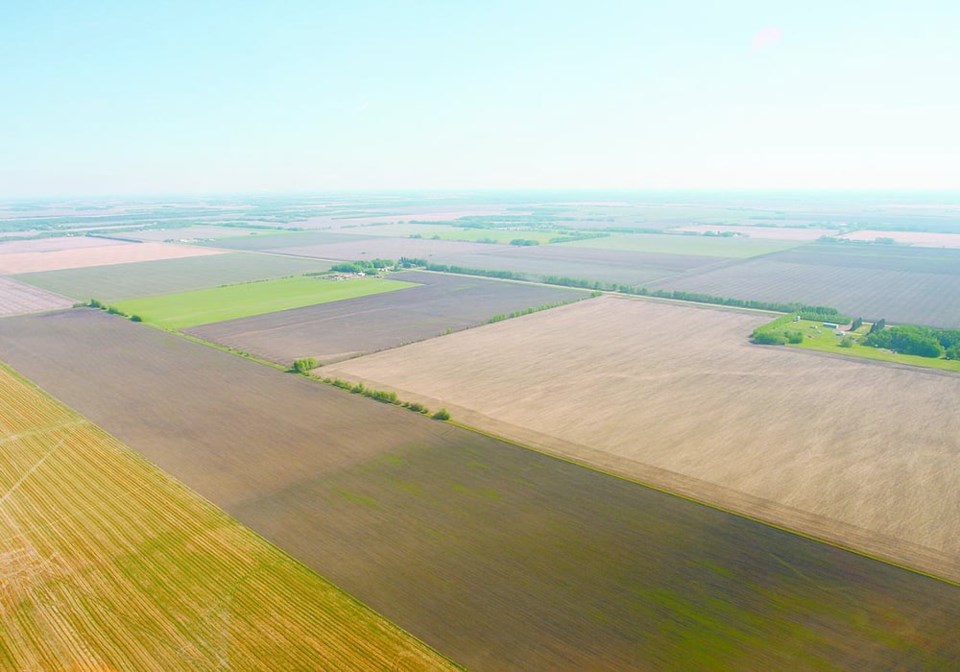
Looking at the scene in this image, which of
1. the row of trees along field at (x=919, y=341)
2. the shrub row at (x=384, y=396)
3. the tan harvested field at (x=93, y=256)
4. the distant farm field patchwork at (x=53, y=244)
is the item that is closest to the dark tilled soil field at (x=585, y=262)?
the row of trees along field at (x=919, y=341)

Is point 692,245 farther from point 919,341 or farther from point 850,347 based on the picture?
point 919,341

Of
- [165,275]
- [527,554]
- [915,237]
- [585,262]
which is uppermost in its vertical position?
[915,237]

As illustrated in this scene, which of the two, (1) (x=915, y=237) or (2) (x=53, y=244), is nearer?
(2) (x=53, y=244)

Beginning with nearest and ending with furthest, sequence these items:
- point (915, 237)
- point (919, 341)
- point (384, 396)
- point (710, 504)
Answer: point (710, 504), point (384, 396), point (919, 341), point (915, 237)

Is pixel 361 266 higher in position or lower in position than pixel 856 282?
higher

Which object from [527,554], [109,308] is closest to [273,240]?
[109,308]

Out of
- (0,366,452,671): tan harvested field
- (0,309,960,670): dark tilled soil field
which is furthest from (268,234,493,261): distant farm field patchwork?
(0,366,452,671): tan harvested field

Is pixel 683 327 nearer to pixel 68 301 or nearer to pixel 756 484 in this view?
pixel 756 484

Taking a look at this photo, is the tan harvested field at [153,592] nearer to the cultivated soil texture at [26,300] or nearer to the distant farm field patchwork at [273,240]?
the cultivated soil texture at [26,300]
